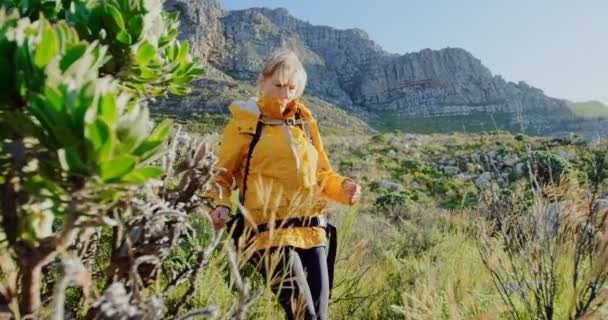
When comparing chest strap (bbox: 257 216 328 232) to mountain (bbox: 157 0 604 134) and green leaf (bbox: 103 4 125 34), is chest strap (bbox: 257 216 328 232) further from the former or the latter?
mountain (bbox: 157 0 604 134)

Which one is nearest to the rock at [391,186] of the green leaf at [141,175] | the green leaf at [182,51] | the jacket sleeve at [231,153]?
the jacket sleeve at [231,153]

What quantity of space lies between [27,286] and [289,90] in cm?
157

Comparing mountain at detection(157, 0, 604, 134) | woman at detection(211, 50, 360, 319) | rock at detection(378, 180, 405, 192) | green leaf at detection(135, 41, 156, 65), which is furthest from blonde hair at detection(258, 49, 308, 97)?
mountain at detection(157, 0, 604, 134)

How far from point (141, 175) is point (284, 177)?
1.39 metres

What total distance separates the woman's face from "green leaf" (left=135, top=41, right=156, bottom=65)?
3.48 ft

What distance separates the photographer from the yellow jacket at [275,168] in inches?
82.2

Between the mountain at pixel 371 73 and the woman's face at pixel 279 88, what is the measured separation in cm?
5650

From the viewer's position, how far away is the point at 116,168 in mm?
739

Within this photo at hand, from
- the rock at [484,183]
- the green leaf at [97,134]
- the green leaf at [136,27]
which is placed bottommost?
the rock at [484,183]

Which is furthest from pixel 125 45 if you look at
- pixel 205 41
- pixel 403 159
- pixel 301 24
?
pixel 301 24

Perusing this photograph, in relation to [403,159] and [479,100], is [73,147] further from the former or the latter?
[479,100]

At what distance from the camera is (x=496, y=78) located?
98.4m

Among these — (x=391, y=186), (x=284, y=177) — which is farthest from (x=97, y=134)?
(x=391, y=186)

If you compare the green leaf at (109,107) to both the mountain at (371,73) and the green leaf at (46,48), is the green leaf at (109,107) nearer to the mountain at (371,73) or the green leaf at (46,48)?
the green leaf at (46,48)
